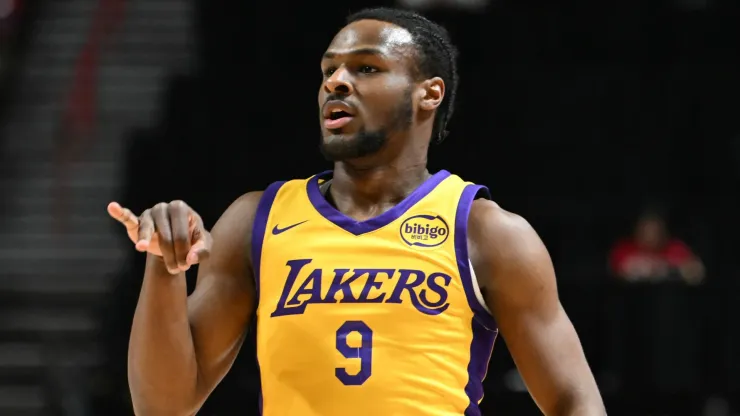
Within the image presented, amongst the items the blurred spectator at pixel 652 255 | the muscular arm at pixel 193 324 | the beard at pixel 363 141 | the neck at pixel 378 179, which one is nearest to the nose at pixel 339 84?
the beard at pixel 363 141

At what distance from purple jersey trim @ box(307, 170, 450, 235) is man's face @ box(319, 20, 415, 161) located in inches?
6.2

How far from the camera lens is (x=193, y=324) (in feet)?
11.5

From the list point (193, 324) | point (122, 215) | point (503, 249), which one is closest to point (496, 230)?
point (503, 249)

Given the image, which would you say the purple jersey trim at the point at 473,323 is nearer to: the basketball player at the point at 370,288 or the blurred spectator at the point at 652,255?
the basketball player at the point at 370,288

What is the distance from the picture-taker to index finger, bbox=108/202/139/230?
A: 9.20 feet

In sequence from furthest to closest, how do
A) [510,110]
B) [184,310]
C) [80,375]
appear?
[510,110] < [80,375] < [184,310]

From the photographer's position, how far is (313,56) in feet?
35.1

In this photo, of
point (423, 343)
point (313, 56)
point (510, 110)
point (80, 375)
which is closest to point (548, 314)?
point (423, 343)

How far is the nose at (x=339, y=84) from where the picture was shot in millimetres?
3494

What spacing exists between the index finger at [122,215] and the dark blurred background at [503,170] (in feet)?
14.8

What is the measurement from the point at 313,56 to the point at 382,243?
24.4 ft

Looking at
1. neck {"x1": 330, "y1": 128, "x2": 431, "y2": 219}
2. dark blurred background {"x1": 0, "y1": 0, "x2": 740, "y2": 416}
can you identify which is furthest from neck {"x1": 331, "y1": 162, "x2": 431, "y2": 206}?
dark blurred background {"x1": 0, "y1": 0, "x2": 740, "y2": 416}

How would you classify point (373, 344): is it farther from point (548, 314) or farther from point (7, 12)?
point (7, 12)

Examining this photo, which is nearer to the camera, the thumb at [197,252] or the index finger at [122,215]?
the index finger at [122,215]
